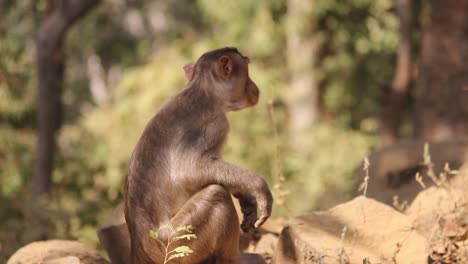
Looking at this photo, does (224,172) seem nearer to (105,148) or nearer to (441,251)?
(441,251)

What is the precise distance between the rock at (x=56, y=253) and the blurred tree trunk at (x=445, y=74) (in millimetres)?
4501

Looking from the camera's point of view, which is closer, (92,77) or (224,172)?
(224,172)

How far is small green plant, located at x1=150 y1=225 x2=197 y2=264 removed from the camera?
4.12 meters

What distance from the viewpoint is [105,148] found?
13.7m

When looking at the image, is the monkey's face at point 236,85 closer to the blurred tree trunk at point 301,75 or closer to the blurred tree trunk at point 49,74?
the blurred tree trunk at point 49,74

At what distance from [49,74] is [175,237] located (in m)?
5.53

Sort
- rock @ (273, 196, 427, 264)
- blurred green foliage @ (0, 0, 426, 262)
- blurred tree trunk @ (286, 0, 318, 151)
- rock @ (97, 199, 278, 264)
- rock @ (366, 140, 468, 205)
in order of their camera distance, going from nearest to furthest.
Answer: rock @ (273, 196, 427, 264) < rock @ (97, 199, 278, 264) < rock @ (366, 140, 468, 205) < blurred green foliage @ (0, 0, 426, 262) < blurred tree trunk @ (286, 0, 318, 151)

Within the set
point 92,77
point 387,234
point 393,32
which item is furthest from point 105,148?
point 92,77

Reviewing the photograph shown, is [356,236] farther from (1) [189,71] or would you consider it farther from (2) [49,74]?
(2) [49,74]

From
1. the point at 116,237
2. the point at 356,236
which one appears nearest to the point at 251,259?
the point at 356,236

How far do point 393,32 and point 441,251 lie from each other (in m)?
10.9

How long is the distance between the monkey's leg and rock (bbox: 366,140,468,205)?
8.17 ft

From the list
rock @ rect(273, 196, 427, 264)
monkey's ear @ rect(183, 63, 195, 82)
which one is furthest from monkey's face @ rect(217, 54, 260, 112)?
rock @ rect(273, 196, 427, 264)

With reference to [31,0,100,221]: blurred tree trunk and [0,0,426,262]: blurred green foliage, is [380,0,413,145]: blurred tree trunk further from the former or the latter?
[31,0,100,221]: blurred tree trunk
